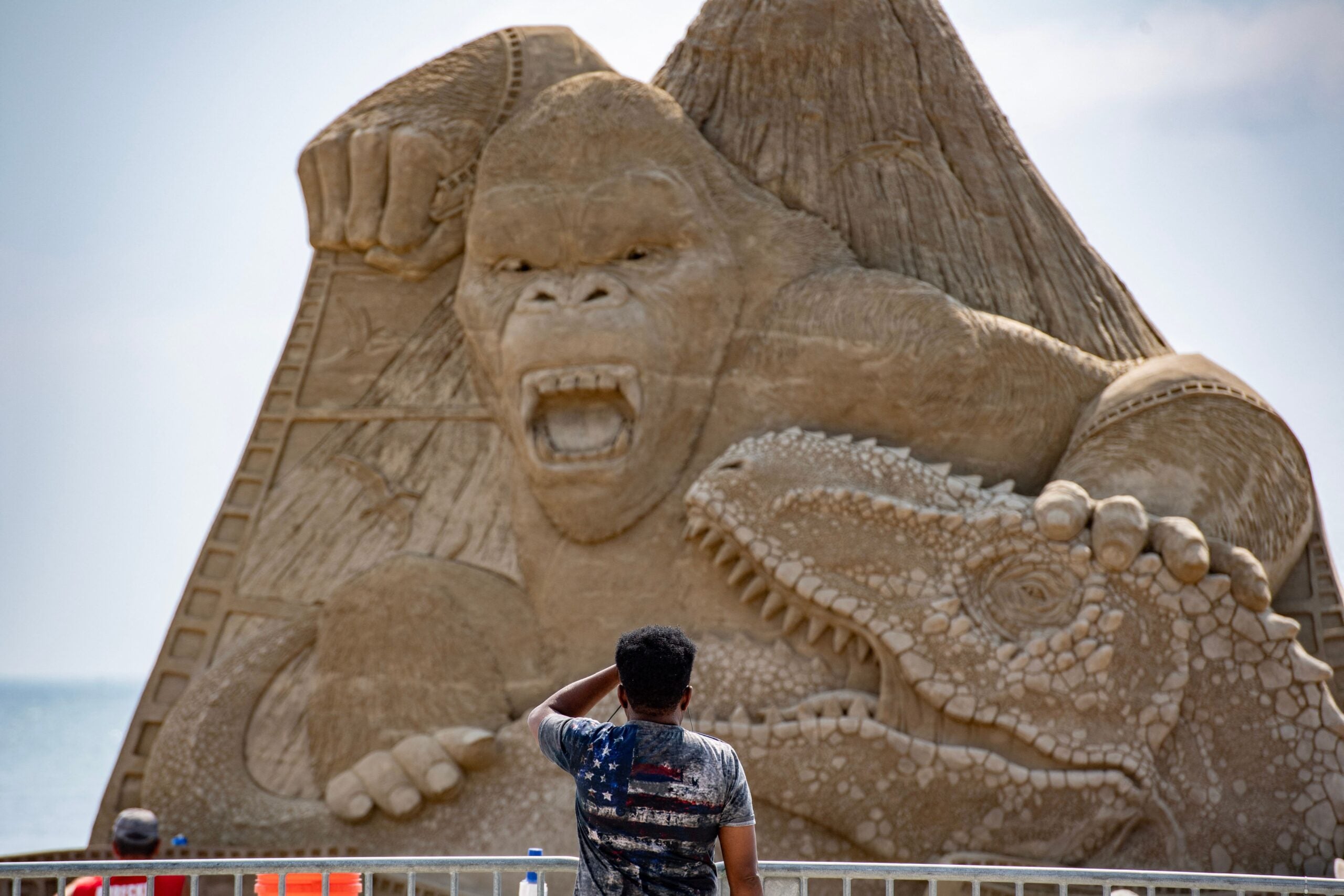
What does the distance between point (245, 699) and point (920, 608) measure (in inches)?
105

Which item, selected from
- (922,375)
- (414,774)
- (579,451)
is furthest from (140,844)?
(922,375)

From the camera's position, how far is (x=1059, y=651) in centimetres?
511

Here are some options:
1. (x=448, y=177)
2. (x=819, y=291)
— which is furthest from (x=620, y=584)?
(x=448, y=177)

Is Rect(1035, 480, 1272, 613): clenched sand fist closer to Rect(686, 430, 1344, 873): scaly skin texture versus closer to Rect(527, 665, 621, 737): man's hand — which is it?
Rect(686, 430, 1344, 873): scaly skin texture

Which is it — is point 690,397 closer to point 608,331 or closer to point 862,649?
point 608,331

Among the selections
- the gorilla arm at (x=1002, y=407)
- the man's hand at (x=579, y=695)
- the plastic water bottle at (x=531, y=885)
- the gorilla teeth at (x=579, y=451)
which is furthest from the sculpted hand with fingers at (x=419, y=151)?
the man's hand at (x=579, y=695)

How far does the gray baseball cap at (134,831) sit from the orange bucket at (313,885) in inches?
37.8

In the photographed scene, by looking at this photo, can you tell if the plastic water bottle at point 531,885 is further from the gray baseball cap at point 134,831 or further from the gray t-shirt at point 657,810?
the gray baseball cap at point 134,831

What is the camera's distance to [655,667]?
93.2 inches

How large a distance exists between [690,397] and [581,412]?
0.43 meters

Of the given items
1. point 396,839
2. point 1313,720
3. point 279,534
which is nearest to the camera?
point 1313,720

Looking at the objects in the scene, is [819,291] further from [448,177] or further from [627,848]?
[627,848]

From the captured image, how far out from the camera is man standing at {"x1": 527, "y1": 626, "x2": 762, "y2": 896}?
7.68 ft

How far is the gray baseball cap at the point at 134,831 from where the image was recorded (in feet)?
14.1
